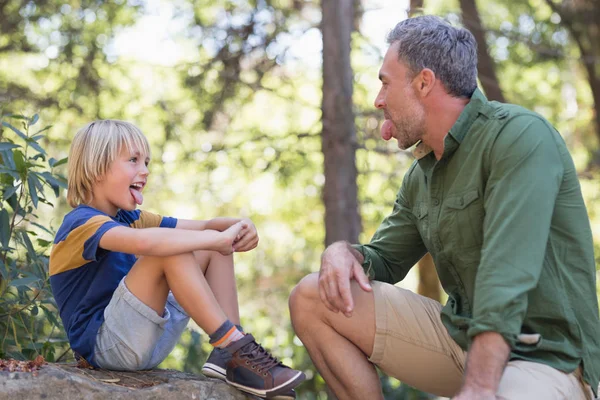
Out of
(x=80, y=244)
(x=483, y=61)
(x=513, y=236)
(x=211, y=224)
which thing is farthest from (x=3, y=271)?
(x=483, y=61)

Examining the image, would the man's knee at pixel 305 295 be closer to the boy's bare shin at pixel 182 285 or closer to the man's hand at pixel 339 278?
the man's hand at pixel 339 278

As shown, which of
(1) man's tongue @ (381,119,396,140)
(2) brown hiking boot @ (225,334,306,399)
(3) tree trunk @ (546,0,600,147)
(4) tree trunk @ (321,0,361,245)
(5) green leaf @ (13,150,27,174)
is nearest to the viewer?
(2) brown hiking boot @ (225,334,306,399)

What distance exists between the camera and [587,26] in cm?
1055

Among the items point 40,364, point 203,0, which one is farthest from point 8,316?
point 203,0

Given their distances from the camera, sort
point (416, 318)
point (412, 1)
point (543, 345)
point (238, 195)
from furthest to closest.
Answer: point (238, 195) → point (412, 1) → point (416, 318) → point (543, 345)

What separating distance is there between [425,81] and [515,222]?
74 cm

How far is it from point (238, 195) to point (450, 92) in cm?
723

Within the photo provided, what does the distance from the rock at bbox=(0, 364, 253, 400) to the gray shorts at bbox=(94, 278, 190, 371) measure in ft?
0.18

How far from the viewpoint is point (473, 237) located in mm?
2715

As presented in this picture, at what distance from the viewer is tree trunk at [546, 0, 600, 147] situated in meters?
10.3

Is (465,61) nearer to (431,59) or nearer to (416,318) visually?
(431,59)

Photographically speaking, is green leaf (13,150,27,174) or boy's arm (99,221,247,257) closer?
boy's arm (99,221,247,257)

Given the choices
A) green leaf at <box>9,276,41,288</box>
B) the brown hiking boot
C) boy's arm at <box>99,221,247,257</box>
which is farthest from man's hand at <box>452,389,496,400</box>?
green leaf at <box>9,276,41,288</box>

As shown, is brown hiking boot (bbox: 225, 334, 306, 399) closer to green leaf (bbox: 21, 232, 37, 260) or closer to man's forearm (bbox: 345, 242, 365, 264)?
man's forearm (bbox: 345, 242, 365, 264)
